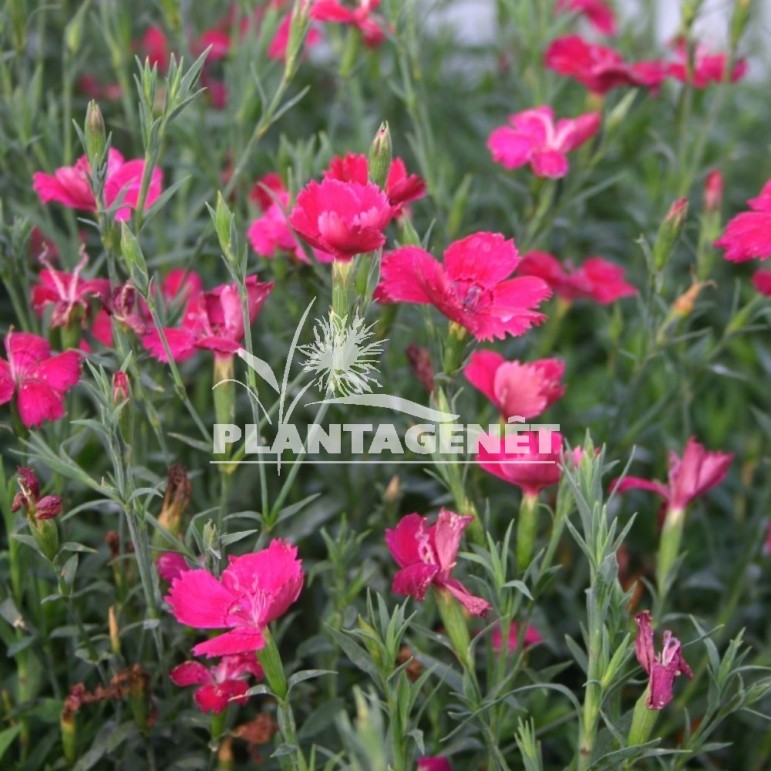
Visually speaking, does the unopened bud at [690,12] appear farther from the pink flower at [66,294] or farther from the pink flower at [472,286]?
the pink flower at [66,294]

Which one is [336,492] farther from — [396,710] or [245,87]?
[245,87]

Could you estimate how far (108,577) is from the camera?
105cm

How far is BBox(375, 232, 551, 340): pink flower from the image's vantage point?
846mm

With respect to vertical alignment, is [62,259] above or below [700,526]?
above

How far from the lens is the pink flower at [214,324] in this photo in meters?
0.88

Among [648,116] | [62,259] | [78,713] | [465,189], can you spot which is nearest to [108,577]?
[78,713]

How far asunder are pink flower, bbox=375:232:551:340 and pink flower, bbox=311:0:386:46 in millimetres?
329

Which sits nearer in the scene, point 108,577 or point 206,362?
point 108,577

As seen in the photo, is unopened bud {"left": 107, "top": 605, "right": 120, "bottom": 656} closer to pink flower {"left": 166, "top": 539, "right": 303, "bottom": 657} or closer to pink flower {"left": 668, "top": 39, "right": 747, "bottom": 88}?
pink flower {"left": 166, "top": 539, "right": 303, "bottom": 657}

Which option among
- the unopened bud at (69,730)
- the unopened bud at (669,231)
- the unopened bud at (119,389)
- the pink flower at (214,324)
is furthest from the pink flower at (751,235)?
the unopened bud at (69,730)

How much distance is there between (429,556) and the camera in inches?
32.4

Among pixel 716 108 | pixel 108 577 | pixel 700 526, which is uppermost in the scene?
pixel 716 108

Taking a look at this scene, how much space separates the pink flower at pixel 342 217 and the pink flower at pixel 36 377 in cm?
23

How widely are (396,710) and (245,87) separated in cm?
74
